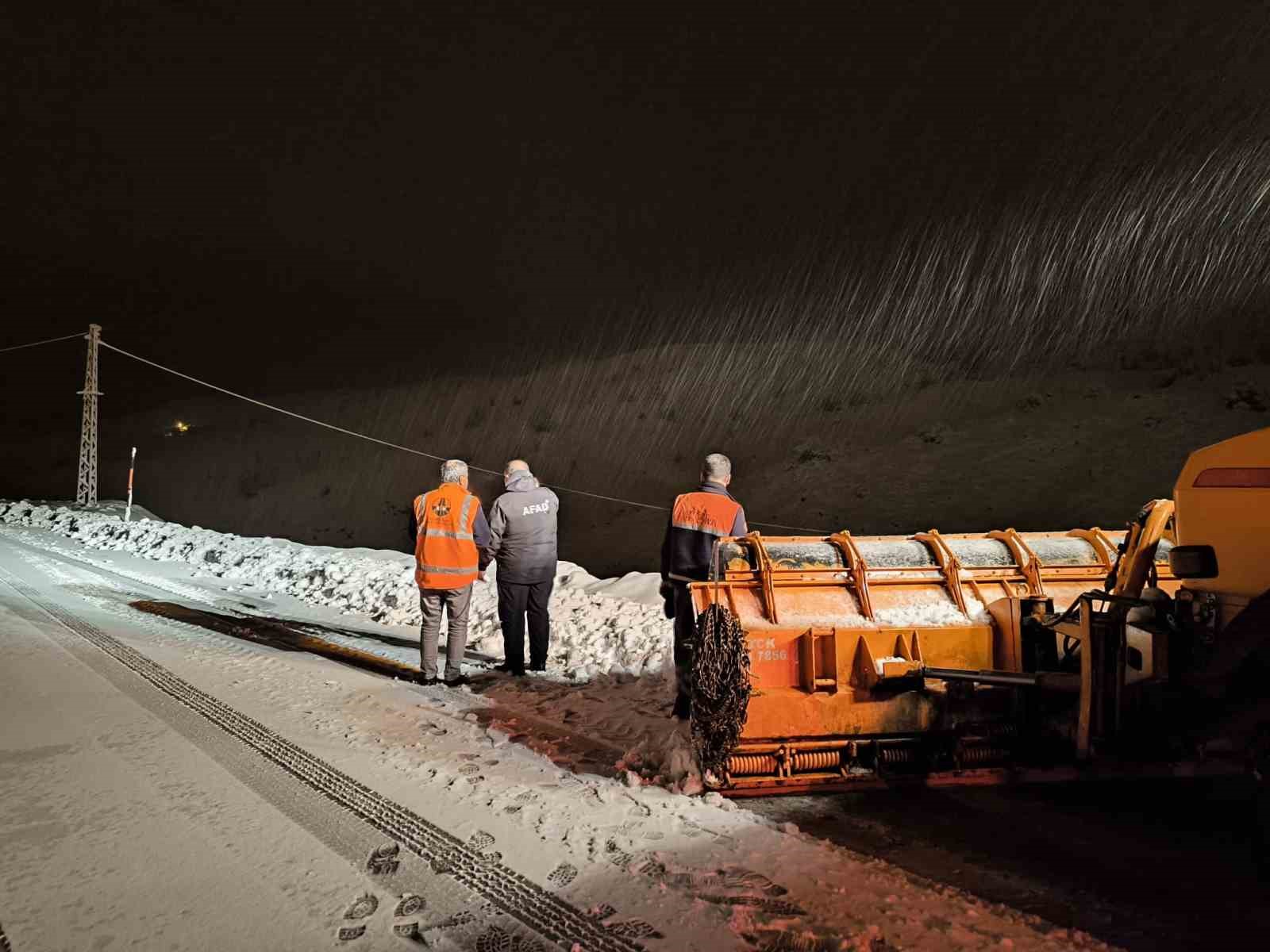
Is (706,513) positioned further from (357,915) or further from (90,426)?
(90,426)

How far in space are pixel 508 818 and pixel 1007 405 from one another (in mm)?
24950

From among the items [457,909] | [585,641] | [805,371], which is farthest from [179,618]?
[805,371]

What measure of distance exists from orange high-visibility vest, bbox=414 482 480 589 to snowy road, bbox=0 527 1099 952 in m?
1.15

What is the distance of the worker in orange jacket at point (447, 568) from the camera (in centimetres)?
654

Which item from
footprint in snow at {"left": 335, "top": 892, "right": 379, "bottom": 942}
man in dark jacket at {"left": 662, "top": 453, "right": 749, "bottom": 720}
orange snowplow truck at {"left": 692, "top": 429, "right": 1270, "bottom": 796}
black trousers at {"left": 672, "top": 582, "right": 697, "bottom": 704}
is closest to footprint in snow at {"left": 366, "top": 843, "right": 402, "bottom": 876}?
footprint in snow at {"left": 335, "top": 892, "right": 379, "bottom": 942}

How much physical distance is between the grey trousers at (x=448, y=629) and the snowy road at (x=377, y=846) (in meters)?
0.74

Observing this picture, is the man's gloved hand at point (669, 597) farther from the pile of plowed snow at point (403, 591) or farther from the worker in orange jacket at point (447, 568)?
the worker in orange jacket at point (447, 568)

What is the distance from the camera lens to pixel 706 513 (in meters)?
5.45

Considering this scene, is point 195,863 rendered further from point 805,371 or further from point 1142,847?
point 805,371

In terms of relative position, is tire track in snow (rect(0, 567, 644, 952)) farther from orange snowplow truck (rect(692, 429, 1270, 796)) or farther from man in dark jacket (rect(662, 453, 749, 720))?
man in dark jacket (rect(662, 453, 749, 720))

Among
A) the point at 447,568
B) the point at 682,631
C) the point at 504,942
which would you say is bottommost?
the point at 504,942

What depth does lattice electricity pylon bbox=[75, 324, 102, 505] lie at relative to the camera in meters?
25.4

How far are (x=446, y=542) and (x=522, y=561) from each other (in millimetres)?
748

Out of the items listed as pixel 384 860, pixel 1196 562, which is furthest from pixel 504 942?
pixel 1196 562
